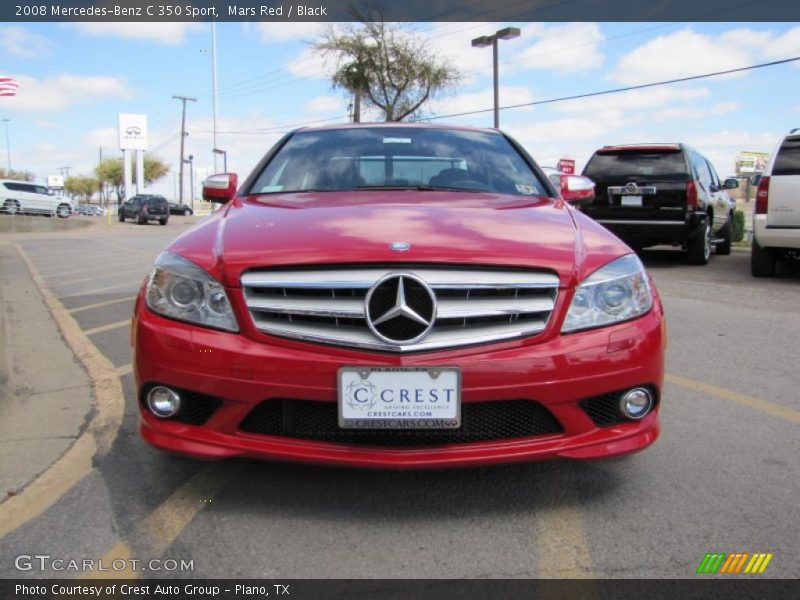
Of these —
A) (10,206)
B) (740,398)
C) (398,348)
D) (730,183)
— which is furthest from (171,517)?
(10,206)

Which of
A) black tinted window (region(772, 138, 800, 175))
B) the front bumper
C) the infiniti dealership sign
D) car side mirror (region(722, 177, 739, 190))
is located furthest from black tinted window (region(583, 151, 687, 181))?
the infiniti dealership sign

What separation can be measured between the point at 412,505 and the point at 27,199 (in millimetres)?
38210

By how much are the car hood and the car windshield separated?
0.48m

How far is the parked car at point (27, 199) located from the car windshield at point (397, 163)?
35284mm

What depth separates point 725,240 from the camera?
1266cm

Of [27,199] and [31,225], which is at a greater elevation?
[27,199]

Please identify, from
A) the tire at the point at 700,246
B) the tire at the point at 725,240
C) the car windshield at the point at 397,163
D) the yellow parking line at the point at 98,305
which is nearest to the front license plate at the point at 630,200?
the tire at the point at 700,246

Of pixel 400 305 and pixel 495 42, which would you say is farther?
pixel 495 42

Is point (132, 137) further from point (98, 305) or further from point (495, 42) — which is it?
point (98, 305)

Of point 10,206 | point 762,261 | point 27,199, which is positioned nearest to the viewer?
point 762,261
